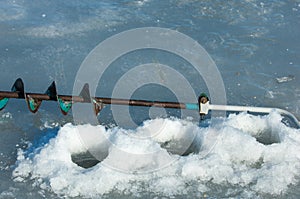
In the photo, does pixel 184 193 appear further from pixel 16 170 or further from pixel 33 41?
pixel 33 41

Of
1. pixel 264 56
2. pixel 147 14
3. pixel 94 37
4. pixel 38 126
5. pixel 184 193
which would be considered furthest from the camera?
pixel 147 14

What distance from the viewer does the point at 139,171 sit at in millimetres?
3533

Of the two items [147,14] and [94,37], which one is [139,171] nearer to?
[94,37]

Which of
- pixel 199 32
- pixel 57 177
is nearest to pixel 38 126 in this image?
pixel 57 177

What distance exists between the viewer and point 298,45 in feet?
18.2

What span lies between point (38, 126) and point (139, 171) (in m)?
1.17

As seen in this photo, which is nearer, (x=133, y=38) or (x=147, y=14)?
(x=133, y=38)

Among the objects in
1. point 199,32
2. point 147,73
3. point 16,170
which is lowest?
point 16,170

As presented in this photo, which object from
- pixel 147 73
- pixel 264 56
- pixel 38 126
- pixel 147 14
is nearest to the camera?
pixel 38 126

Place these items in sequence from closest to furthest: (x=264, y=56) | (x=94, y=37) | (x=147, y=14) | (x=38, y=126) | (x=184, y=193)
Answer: (x=184, y=193) < (x=38, y=126) < (x=264, y=56) < (x=94, y=37) < (x=147, y=14)

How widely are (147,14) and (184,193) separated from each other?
3.44 metres

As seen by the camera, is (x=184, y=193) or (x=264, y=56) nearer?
(x=184, y=193)

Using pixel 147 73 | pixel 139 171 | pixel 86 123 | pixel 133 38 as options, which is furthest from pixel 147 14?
pixel 139 171

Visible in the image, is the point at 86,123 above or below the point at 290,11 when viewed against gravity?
below
